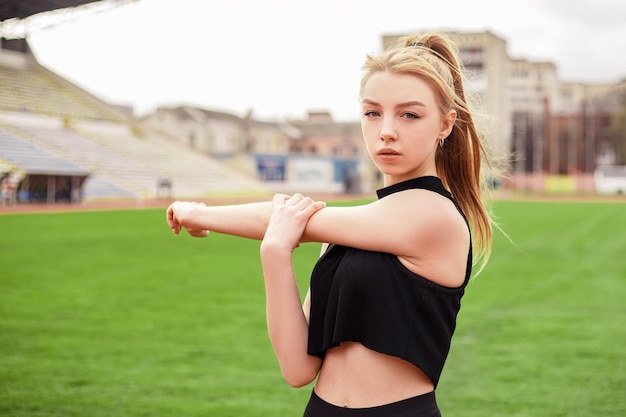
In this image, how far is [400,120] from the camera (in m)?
1.42

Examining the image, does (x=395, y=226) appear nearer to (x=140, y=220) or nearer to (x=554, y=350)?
(x=554, y=350)

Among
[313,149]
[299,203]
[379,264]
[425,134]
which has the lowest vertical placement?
[379,264]

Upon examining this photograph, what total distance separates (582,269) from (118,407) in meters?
8.98

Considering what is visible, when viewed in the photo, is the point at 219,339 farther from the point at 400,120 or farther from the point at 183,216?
the point at 400,120

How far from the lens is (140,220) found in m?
23.8

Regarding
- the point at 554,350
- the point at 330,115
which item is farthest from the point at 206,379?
the point at 330,115

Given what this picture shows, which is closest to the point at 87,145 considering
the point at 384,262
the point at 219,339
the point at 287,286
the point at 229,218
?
the point at 219,339

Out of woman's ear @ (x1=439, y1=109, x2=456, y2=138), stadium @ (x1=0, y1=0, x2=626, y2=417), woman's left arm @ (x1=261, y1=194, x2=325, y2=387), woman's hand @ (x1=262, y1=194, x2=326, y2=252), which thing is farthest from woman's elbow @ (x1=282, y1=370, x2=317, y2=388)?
stadium @ (x1=0, y1=0, x2=626, y2=417)

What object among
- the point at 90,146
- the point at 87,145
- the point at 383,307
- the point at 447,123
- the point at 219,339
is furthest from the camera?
the point at 90,146

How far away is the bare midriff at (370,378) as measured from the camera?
144 cm

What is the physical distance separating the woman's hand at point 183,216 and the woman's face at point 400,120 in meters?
0.41

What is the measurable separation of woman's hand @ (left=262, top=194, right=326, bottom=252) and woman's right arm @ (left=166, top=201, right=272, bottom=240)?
0.03 meters

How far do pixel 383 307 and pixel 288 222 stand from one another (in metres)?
0.24

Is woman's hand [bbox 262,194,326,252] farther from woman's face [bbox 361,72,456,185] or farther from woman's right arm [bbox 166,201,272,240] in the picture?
woman's face [bbox 361,72,456,185]
